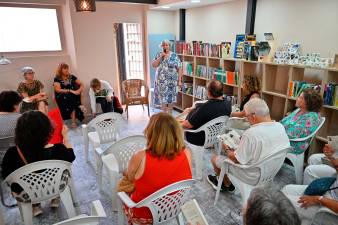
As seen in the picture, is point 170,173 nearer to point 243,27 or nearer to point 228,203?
point 228,203

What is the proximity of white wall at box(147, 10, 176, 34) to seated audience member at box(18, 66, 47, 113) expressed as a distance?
2.73 metres

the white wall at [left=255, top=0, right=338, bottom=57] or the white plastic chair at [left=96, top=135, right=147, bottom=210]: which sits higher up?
the white wall at [left=255, top=0, right=338, bottom=57]

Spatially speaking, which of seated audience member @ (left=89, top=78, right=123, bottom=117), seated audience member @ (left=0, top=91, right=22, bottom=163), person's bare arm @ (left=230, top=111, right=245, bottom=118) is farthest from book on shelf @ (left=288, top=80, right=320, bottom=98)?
seated audience member @ (left=89, top=78, right=123, bottom=117)

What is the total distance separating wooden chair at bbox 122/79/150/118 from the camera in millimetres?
5081

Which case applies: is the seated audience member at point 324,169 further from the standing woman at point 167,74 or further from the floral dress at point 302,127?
the standing woman at point 167,74

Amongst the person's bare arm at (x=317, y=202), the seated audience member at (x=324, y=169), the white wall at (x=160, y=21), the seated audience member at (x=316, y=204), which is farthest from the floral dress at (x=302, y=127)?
the white wall at (x=160, y=21)

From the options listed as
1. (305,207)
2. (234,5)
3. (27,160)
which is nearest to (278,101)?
(234,5)

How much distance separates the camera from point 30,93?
13.2ft

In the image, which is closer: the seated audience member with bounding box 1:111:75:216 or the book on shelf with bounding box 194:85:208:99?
the seated audience member with bounding box 1:111:75:216

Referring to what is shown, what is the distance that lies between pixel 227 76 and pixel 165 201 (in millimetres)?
2998

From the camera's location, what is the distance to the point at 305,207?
1.67 metres

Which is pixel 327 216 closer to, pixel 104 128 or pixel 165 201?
pixel 165 201

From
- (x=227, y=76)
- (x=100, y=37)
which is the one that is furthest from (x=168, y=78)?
(x=100, y=37)

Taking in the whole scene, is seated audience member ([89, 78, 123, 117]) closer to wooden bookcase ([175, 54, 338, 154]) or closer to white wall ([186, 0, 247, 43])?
wooden bookcase ([175, 54, 338, 154])
